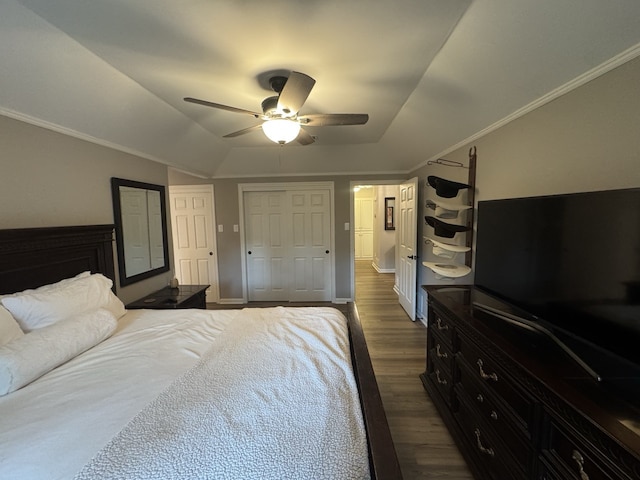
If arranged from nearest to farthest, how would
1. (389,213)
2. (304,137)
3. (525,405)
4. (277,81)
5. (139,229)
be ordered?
(525,405), (277,81), (304,137), (139,229), (389,213)

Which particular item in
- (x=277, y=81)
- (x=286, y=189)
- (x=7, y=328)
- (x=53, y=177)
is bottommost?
(x=7, y=328)

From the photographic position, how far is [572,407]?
0.90 meters

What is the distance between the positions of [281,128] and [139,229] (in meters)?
2.06

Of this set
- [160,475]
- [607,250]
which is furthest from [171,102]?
[607,250]

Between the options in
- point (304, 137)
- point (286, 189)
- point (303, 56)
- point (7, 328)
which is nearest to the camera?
point (7, 328)

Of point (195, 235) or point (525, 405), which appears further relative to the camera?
point (195, 235)

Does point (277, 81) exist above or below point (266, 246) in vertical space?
above

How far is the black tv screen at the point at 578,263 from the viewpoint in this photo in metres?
1.01

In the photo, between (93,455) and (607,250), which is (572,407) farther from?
(93,455)

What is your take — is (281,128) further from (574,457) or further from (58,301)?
(574,457)

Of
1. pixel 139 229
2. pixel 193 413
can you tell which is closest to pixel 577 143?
pixel 193 413

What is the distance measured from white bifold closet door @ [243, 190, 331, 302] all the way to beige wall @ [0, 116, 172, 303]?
2.18 m

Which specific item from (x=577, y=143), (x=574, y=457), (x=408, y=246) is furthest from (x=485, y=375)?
(x=408, y=246)

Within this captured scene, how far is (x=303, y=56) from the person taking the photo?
1.81 meters
